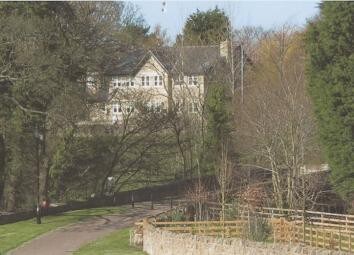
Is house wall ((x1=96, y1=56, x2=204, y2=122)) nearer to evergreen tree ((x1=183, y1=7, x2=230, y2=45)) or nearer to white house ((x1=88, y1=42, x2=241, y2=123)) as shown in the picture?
white house ((x1=88, y1=42, x2=241, y2=123))

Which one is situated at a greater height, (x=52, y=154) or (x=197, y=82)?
(x=197, y=82)

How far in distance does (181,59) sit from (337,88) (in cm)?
2804

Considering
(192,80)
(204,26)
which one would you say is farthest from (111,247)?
(204,26)

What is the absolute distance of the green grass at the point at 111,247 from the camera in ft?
101

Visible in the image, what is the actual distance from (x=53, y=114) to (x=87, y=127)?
39.6ft

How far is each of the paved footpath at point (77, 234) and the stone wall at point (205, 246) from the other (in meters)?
4.01

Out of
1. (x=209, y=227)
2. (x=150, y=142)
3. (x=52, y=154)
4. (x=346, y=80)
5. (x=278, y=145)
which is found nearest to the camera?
(x=209, y=227)

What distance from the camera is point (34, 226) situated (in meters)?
38.6

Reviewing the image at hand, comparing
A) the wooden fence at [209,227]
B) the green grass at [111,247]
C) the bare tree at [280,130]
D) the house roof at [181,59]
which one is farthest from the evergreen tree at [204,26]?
the wooden fence at [209,227]

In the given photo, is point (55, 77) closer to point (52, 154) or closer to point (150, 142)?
point (52, 154)

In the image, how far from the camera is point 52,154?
1962 inches

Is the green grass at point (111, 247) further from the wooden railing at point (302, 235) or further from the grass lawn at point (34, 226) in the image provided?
the wooden railing at point (302, 235)

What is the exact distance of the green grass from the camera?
3067 centimetres

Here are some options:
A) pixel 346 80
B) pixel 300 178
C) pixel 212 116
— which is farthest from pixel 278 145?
pixel 212 116
